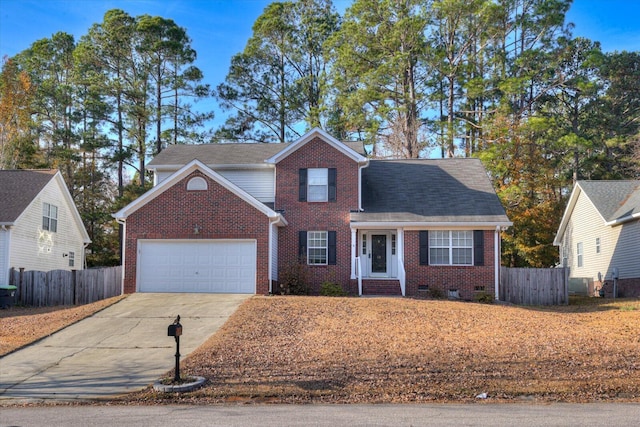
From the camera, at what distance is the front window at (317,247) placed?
76.4ft

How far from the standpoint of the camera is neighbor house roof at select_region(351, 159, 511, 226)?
22875 mm

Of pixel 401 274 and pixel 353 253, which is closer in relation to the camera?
pixel 401 274

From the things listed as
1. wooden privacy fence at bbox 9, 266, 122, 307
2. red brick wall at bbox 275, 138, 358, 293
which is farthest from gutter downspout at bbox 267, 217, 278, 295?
wooden privacy fence at bbox 9, 266, 122, 307

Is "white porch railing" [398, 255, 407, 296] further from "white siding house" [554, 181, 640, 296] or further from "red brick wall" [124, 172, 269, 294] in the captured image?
"white siding house" [554, 181, 640, 296]

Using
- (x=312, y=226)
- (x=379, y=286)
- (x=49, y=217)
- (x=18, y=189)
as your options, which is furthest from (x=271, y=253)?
(x=18, y=189)

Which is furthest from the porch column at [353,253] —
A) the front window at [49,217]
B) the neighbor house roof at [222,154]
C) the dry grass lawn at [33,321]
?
the front window at [49,217]

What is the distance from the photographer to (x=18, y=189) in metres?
26.2

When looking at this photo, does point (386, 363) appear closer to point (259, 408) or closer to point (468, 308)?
point (259, 408)

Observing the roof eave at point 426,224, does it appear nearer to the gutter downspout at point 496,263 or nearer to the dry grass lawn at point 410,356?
the gutter downspout at point 496,263

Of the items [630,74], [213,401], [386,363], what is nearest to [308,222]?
[386,363]

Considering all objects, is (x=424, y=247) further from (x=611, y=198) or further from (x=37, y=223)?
(x=37, y=223)

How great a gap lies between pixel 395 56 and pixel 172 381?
29641mm

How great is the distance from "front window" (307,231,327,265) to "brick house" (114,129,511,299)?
0.04 m

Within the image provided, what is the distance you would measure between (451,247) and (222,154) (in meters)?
10.4
